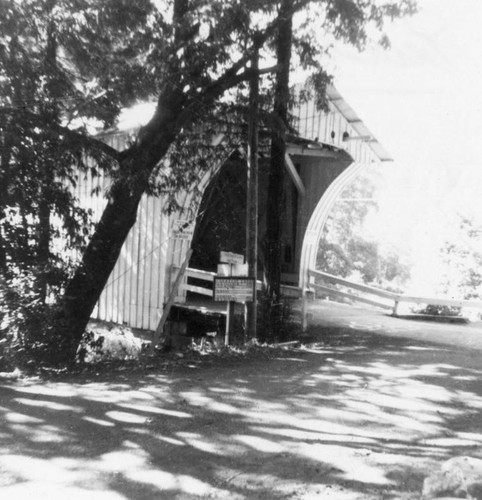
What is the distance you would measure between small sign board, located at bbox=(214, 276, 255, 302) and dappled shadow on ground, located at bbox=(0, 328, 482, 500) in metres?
1.81

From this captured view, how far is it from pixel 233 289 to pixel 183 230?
270cm

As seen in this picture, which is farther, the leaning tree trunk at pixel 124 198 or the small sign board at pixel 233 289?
the small sign board at pixel 233 289

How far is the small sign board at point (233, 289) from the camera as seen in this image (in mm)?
10349

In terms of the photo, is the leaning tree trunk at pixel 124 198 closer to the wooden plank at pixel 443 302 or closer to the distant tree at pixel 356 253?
the wooden plank at pixel 443 302

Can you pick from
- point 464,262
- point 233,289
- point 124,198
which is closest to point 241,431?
point 233,289

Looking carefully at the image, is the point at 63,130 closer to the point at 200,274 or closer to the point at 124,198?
the point at 124,198

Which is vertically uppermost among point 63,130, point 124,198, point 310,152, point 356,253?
point 310,152

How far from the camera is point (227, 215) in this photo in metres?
16.3

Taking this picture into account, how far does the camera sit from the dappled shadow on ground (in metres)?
4.49

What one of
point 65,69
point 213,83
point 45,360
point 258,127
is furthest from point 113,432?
point 65,69

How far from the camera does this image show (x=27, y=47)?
10383 mm

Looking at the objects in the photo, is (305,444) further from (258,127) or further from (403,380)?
(258,127)

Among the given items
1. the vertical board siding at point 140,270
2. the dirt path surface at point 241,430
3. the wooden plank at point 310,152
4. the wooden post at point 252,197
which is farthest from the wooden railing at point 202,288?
the dirt path surface at point 241,430

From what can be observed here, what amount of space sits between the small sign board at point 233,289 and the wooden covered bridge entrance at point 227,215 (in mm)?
2546
